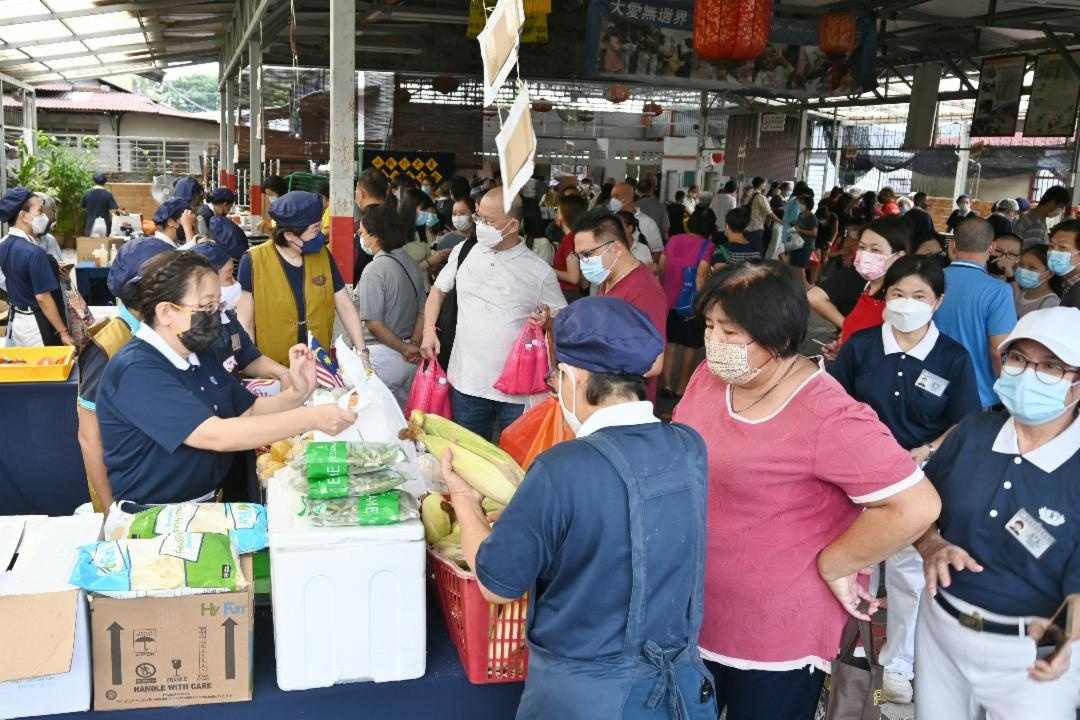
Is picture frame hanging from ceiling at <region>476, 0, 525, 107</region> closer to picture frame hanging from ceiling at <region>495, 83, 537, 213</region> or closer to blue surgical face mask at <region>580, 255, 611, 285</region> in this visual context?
picture frame hanging from ceiling at <region>495, 83, 537, 213</region>

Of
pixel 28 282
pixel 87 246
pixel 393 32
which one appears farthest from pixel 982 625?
pixel 393 32

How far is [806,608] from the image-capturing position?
2.27 m

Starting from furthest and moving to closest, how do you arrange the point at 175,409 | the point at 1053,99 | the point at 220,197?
1. the point at 1053,99
2. the point at 220,197
3. the point at 175,409

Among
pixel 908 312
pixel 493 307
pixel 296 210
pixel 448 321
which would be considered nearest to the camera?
pixel 908 312

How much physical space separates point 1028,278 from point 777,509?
4.42 m

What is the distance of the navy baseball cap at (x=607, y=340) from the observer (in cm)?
188

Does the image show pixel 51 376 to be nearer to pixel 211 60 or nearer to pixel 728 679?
pixel 728 679

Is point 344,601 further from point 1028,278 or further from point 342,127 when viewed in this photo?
point 1028,278

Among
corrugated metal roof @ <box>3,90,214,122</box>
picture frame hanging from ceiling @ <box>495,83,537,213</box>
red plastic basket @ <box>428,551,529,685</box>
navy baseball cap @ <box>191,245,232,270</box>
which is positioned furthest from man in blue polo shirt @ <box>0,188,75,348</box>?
corrugated metal roof @ <box>3,90,214,122</box>

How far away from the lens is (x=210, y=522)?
2.33 meters

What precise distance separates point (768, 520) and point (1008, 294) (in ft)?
8.74

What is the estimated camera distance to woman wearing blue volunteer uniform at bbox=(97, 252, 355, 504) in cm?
253

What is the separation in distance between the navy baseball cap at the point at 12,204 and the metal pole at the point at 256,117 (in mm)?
6156

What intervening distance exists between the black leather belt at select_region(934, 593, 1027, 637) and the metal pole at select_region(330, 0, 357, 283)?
4.40 metres
